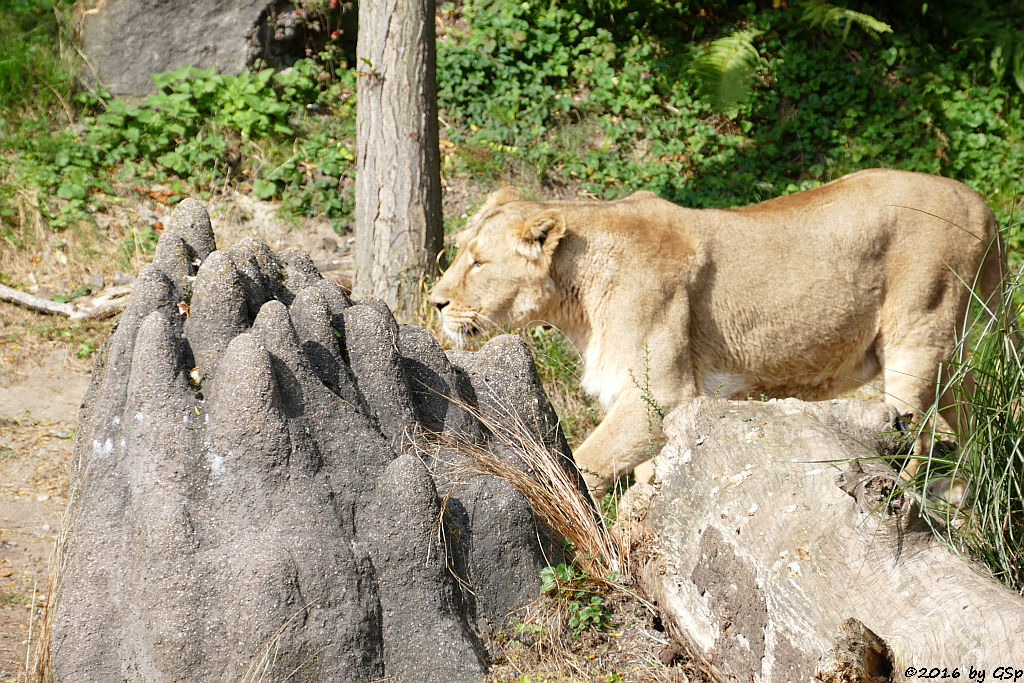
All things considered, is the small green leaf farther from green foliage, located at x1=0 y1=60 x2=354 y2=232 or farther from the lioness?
the lioness

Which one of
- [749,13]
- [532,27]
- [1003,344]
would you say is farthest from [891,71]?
[1003,344]

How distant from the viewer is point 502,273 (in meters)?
5.86

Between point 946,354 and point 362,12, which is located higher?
point 362,12

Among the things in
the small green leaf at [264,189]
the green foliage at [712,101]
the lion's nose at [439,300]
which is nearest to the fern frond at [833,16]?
the green foliage at [712,101]

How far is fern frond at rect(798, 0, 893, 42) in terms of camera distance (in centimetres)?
1077

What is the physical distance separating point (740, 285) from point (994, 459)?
2.66 metres

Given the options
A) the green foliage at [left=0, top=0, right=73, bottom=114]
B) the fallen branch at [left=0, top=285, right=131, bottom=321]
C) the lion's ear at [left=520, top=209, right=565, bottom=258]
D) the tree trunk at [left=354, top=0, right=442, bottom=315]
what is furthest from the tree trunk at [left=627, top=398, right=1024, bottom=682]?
the green foliage at [left=0, top=0, right=73, bottom=114]

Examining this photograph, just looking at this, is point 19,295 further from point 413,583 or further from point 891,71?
point 891,71

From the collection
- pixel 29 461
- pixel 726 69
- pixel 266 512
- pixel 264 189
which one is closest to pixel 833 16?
pixel 726 69

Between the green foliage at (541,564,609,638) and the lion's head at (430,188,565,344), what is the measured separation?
202 cm

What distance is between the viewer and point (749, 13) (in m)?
12.2

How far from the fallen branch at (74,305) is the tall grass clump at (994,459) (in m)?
6.96

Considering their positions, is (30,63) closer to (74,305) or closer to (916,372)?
(74,305)

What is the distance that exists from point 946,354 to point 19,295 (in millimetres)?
7432
